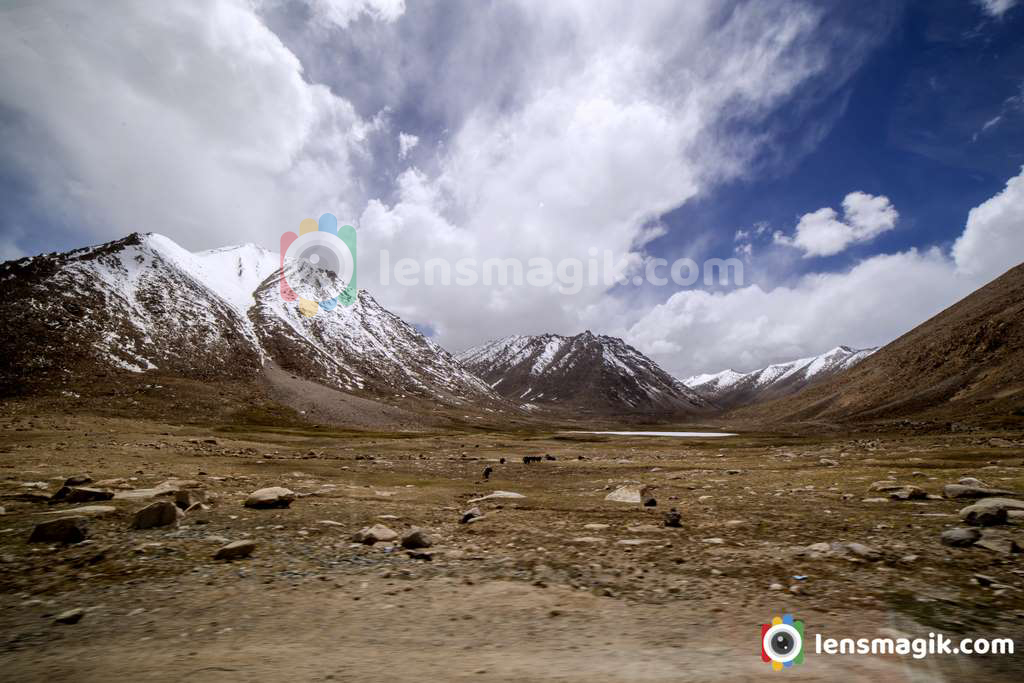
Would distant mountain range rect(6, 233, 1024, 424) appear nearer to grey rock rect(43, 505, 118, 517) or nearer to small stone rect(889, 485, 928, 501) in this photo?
small stone rect(889, 485, 928, 501)

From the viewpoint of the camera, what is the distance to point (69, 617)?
20.8 ft

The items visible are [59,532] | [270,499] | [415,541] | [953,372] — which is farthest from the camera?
[953,372]

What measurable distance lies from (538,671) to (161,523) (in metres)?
10.9

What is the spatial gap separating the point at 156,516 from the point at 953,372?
190834 millimetres

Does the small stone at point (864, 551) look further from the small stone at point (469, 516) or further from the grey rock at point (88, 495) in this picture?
the grey rock at point (88, 495)

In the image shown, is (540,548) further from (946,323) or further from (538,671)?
(946,323)

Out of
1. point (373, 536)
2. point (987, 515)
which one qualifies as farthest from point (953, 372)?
point (373, 536)

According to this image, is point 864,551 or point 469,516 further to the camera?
point 469,516

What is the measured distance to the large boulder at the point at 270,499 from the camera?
13953mm

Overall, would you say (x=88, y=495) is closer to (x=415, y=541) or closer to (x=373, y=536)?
(x=373, y=536)

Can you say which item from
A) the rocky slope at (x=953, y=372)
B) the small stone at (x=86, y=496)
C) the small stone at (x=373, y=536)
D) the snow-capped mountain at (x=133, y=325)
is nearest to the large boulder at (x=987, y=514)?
the small stone at (x=373, y=536)

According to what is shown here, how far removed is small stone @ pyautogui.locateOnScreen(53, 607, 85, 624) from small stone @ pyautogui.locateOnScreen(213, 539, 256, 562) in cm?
258

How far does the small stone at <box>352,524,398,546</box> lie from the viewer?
1055cm

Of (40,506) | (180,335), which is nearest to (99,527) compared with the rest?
(40,506)
